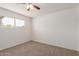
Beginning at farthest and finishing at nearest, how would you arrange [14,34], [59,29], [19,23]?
[19,23]
[14,34]
[59,29]

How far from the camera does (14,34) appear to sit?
14.7 feet

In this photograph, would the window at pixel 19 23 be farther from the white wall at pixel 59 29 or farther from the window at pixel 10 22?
the white wall at pixel 59 29

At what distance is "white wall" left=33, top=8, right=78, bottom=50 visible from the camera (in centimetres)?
359

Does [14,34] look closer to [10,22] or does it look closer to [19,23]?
[10,22]

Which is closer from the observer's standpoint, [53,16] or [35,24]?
[53,16]

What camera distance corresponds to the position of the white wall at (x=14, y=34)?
3.76m

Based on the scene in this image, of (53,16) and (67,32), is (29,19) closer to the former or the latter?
(53,16)

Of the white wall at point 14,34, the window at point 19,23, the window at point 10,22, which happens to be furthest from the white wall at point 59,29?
the window at point 10,22

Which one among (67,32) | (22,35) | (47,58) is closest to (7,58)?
(47,58)

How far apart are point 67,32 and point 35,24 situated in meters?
2.70

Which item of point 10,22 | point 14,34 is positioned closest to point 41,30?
point 14,34

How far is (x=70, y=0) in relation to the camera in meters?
0.51

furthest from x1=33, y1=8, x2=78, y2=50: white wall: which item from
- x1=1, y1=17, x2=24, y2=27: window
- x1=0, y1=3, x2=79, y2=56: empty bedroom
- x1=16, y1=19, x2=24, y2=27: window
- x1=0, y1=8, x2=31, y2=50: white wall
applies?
x1=1, y1=17, x2=24, y2=27: window

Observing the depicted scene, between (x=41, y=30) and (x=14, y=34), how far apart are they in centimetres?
178
